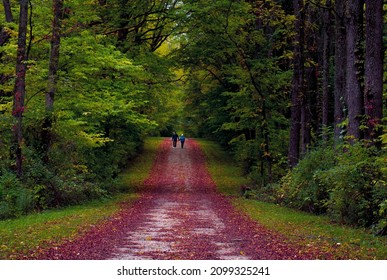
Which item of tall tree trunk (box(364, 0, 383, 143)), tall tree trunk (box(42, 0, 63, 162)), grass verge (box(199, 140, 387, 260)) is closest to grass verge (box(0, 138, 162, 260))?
tall tree trunk (box(42, 0, 63, 162))

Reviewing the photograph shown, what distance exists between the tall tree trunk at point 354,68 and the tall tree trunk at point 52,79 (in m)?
10.7

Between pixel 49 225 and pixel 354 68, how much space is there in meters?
9.46

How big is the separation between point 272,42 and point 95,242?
2098 cm

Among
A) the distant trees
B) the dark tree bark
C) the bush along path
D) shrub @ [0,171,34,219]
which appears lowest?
the bush along path

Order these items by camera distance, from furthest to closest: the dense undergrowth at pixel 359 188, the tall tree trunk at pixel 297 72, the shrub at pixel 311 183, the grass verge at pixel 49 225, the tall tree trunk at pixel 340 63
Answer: the tall tree trunk at pixel 297 72
the tall tree trunk at pixel 340 63
the shrub at pixel 311 183
the dense undergrowth at pixel 359 188
the grass verge at pixel 49 225

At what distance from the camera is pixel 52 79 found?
70.6 feet

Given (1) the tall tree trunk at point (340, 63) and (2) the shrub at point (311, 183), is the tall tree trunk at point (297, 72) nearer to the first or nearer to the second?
(1) the tall tree trunk at point (340, 63)

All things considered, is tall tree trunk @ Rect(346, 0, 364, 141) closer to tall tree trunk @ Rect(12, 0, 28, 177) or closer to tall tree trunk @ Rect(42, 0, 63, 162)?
tall tree trunk @ Rect(12, 0, 28, 177)

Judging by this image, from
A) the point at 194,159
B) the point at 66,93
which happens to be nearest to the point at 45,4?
the point at 66,93

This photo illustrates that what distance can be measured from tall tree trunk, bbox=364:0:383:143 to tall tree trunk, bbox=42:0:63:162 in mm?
11681

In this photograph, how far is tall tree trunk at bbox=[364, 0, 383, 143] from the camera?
47.6 feet

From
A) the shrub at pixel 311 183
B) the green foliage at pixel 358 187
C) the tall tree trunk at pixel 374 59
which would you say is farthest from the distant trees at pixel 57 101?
the tall tree trunk at pixel 374 59

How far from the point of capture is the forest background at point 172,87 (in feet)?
49.7

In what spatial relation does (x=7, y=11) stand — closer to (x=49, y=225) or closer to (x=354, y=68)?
(x=49, y=225)
